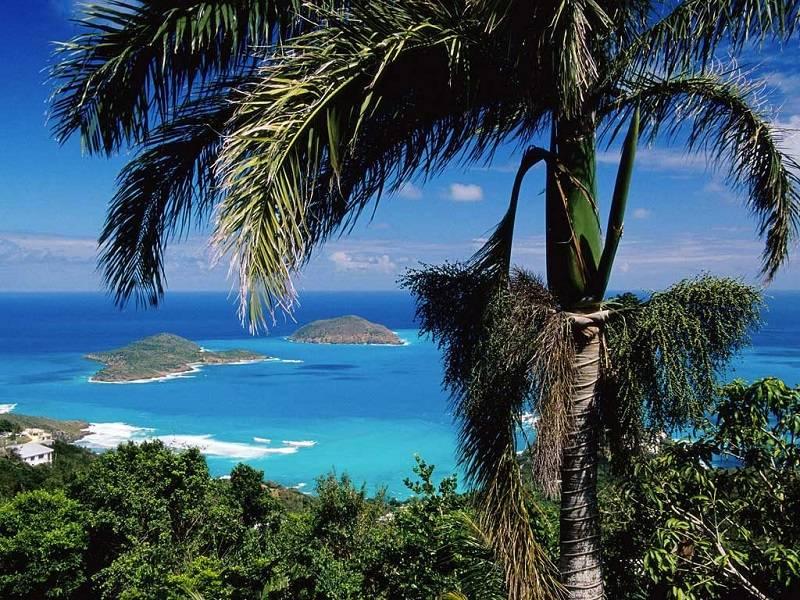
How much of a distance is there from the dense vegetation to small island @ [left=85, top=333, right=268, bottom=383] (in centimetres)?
7520

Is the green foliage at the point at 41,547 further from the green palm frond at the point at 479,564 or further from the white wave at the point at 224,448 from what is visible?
the white wave at the point at 224,448

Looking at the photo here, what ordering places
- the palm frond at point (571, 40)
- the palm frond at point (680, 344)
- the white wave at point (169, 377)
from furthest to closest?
the white wave at point (169, 377)
the palm frond at point (680, 344)
the palm frond at point (571, 40)

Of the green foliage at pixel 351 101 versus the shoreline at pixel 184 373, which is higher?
the green foliage at pixel 351 101

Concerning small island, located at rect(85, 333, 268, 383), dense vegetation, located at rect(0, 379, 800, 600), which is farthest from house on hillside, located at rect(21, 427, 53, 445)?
small island, located at rect(85, 333, 268, 383)

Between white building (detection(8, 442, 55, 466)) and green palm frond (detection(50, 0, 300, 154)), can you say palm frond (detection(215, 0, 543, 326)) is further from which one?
white building (detection(8, 442, 55, 466))

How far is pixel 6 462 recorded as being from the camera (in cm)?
2172

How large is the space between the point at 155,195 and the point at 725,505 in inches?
134

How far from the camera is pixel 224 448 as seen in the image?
48.5m

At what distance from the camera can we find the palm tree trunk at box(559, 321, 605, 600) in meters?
2.98

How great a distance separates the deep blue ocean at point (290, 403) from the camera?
4431 centimetres

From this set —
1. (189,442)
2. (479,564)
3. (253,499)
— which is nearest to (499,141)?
(479,564)

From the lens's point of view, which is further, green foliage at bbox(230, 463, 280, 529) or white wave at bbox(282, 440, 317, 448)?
white wave at bbox(282, 440, 317, 448)

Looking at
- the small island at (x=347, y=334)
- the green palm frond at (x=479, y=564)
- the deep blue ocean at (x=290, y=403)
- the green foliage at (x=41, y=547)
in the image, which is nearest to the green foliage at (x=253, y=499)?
the green foliage at (x=41, y=547)

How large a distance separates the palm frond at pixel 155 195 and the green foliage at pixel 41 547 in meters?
8.77
